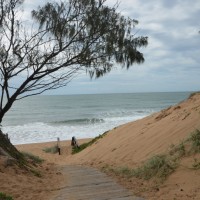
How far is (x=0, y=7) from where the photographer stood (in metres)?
9.51

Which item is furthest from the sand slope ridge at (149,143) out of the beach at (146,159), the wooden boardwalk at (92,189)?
the wooden boardwalk at (92,189)

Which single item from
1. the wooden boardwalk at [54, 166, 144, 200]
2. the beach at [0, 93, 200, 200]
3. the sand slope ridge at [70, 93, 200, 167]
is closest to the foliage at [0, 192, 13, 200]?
the beach at [0, 93, 200, 200]

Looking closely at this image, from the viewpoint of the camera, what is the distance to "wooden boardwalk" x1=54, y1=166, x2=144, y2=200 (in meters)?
6.58

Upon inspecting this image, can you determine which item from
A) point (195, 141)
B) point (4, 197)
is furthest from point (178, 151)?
point (4, 197)

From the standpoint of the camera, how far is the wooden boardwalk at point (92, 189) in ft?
21.6

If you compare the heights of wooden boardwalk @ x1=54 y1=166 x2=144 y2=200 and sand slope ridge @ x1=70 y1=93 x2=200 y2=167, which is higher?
sand slope ridge @ x1=70 y1=93 x2=200 y2=167

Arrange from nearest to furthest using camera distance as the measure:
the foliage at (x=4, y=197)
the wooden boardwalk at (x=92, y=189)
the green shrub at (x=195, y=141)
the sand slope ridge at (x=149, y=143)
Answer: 1. the foliage at (x=4, y=197)
2. the wooden boardwalk at (x=92, y=189)
3. the green shrub at (x=195, y=141)
4. the sand slope ridge at (x=149, y=143)

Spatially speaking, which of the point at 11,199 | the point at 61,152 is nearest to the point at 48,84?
the point at 11,199

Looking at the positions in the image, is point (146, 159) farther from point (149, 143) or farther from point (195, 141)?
point (195, 141)

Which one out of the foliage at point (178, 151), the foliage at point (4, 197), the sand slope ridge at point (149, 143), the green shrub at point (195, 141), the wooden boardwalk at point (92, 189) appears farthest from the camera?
the sand slope ridge at point (149, 143)

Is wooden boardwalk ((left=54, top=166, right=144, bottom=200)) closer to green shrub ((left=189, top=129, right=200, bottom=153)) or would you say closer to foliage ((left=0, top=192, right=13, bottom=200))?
foliage ((left=0, top=192, right=13, bottom=200))

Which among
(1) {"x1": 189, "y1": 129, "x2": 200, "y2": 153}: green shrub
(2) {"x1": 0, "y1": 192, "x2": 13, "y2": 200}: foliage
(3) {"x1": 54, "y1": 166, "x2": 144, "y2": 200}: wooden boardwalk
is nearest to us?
(2) {"x1": 0, "y1": 192, "x2": 13, "y2": 200}: foliage

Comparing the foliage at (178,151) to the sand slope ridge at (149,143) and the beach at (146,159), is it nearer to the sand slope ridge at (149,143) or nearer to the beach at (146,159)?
the beach at (146,159)

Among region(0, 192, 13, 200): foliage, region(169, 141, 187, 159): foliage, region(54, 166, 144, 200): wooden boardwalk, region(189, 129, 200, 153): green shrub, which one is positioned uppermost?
region(189, 129, 200, 153): green shrub
